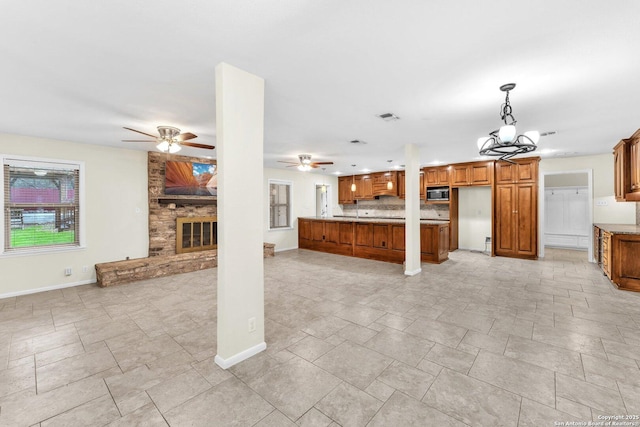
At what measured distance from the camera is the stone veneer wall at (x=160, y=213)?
5.65 meters

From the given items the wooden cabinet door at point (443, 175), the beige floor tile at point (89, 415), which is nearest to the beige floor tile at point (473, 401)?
the beige floor tile at point (89, 415)

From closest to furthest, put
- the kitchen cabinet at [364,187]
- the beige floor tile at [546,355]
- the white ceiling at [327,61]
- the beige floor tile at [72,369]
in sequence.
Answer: the white ceiling at [327,61]
the beige floor tile at [72,369]
the beige floor tile at [546,355]
the kitchen cabinet at [364,187]

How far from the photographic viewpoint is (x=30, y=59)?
213cm

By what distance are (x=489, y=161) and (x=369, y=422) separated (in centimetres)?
691

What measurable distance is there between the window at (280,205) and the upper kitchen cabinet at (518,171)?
5.61 meters

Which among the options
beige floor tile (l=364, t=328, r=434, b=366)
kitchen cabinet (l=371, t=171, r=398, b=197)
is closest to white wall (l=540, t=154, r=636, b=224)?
kitchen cabinet (l=371, t=171, r=398, b=197)

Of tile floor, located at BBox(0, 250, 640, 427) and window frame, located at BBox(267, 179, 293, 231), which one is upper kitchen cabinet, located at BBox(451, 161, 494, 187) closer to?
tile floor, located at BBox(0, 250, 640, 427)

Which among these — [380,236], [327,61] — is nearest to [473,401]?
[327,61]

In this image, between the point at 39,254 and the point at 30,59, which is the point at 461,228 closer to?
Result: the point at 30,59

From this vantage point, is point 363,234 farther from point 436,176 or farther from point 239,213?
point 239,213

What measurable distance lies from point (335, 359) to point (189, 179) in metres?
5.24

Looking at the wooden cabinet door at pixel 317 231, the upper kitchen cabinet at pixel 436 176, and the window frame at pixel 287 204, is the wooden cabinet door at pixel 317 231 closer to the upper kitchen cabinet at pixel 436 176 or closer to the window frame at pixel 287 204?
the window frame at pixel 287 204

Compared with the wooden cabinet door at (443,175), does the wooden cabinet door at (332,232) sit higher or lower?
lower

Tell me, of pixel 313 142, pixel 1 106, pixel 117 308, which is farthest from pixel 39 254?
pixel 313 142
